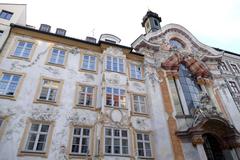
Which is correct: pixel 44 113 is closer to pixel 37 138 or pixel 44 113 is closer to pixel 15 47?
pixel 37 138

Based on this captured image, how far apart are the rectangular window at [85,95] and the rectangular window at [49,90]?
182 centimetres

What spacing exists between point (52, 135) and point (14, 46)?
8.54 meters

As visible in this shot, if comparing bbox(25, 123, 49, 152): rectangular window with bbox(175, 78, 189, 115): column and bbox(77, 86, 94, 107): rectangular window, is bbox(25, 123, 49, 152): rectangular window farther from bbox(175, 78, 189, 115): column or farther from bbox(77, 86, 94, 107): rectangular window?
bbox(175, 78, 189, 115): column

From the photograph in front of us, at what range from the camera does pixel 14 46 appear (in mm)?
15414

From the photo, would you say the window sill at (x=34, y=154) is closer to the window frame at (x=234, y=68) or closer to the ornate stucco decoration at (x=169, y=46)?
the ornate stucco decoration at (x=169, y=46)

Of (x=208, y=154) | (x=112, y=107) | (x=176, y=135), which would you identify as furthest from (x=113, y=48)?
(x=208, y=154)

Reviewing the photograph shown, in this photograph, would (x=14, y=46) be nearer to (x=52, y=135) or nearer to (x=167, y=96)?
(x=52, y=135)

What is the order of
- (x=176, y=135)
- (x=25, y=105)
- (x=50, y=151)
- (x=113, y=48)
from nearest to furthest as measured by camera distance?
(x=50, y=151) < (x=25, y=105) < (x=176, y=135) < (x=113, y=48)

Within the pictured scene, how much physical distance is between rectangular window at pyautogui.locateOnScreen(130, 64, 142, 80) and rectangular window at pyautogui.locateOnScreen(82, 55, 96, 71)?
150 inches

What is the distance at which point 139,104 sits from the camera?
53.1ft

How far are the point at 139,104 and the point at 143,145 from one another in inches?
142

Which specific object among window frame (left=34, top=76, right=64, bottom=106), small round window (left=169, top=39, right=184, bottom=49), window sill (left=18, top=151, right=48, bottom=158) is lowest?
window sill (left=18, top=151, right=48, bottom=158)

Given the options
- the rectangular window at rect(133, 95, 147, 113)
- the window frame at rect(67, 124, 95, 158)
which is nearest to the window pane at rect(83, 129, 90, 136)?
the window frame at rect(67, 124, 95, 158)

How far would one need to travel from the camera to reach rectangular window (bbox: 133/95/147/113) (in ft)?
52.1
